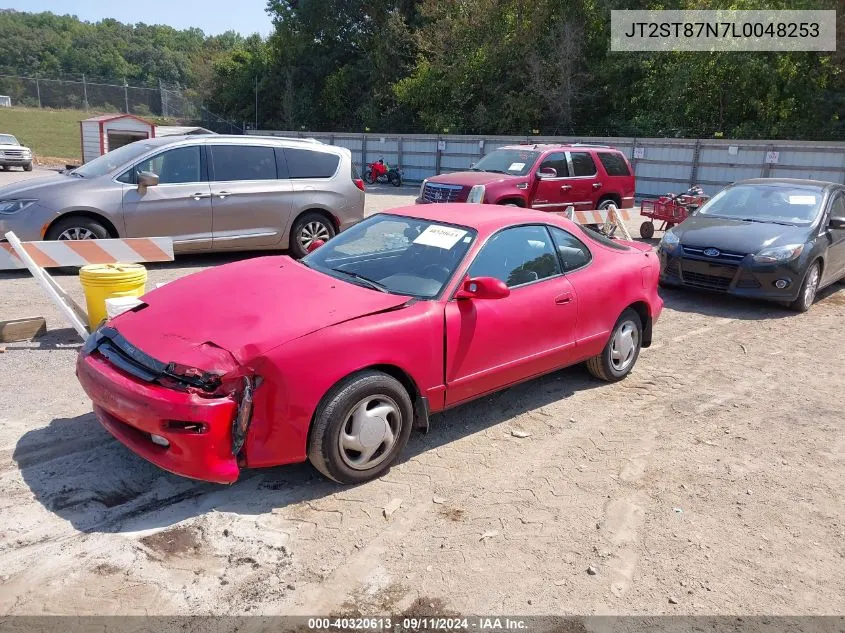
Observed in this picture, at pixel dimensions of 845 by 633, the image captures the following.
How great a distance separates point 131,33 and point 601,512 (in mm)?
119771

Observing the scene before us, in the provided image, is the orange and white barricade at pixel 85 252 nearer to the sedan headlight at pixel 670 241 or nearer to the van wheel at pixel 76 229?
the van wheel at pixel 76 229

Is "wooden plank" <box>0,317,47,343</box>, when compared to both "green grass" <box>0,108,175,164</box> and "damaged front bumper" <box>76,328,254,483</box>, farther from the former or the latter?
"green grass" <box>0,108,175,164</box>

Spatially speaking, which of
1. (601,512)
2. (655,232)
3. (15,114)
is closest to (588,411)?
(601,512)

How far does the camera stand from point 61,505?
Answer: 362 centimetres

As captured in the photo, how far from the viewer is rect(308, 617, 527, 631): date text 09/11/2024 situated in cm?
286

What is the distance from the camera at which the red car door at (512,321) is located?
4.32 metres

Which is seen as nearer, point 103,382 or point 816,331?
point 103,382

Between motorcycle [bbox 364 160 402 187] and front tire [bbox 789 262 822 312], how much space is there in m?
20.4

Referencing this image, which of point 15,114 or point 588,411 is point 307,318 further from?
point 15,114

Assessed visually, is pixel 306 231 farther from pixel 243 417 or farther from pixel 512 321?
pixel 243 417

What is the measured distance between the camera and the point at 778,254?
821 cm

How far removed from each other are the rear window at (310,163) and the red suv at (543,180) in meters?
2.43

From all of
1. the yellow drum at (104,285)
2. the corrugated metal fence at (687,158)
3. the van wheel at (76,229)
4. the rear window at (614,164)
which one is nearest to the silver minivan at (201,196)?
the van wheel at (76,229)

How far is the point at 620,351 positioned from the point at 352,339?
293cm
